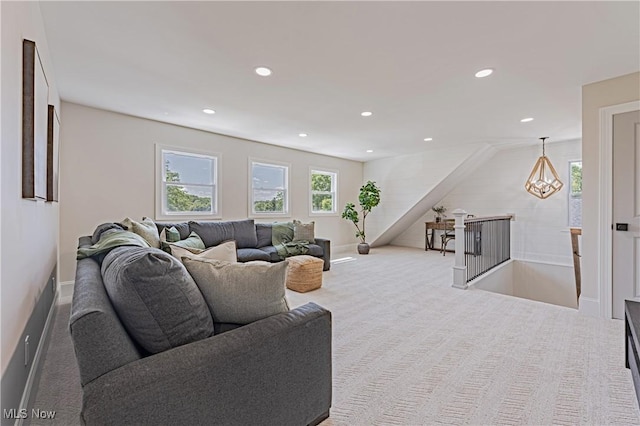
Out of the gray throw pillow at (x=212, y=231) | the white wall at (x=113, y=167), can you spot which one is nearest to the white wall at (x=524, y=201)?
the white wall at (x=113, y=167)

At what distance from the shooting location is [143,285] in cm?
107

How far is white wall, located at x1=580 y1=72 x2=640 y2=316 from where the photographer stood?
3.06 m

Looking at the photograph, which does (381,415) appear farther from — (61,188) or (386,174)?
(386,174)

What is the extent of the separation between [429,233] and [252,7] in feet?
23.1

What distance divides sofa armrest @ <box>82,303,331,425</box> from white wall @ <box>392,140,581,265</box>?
6.29m

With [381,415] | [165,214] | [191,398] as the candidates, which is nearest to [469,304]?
[381,415]

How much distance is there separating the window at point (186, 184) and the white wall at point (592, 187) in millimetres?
4997

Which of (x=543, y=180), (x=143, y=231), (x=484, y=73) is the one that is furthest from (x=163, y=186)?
(x=543, y=180)

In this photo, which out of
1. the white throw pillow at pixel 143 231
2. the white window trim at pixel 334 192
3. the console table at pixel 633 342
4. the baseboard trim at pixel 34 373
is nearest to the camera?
the baseboard trim at pixel 34 373

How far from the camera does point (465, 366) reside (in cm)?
213

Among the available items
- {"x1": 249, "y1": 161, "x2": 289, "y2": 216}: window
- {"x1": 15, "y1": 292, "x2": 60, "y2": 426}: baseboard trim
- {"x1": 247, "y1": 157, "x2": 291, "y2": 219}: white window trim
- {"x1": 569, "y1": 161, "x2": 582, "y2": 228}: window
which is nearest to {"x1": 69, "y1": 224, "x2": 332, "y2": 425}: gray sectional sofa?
{"x1": 15, "y1": 292, "x2": 60, "y2": 426}: baseboard trim

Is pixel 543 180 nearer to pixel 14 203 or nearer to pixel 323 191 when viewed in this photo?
pixel 323 191

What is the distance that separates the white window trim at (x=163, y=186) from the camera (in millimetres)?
4527

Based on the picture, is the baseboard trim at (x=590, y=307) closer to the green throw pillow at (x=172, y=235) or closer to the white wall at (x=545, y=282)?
the white wall at (x=545, y=282)
